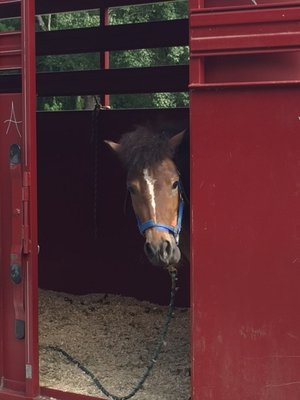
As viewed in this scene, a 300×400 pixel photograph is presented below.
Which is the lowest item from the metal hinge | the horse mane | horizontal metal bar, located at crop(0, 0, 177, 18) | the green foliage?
the metal hinge

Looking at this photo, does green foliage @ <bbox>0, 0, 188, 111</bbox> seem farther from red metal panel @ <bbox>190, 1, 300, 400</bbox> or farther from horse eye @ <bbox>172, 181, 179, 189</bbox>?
red metal panel @ <bbox>190, 1, 300, 400</bbox>

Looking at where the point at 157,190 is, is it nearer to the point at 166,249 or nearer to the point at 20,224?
the point at 166,249

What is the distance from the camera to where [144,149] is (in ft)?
11.5

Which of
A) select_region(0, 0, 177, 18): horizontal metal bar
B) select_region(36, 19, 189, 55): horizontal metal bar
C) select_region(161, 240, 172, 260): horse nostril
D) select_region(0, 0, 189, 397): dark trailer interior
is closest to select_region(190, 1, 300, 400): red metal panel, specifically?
select_region(161, 240, 172, 260): horse nostril

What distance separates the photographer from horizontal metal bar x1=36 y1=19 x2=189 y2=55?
522 cm

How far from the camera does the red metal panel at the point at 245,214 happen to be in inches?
96.6

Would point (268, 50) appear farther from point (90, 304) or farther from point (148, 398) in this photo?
point (90, 304)

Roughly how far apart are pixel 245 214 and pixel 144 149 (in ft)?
3.71

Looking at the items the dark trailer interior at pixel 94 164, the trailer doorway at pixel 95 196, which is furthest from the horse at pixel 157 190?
the dark trailer interior at pixel 94 164

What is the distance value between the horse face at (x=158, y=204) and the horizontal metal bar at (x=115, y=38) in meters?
2.12

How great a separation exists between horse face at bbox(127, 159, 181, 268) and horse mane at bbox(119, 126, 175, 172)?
0.04 metres

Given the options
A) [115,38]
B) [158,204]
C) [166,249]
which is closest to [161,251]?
[166,249]

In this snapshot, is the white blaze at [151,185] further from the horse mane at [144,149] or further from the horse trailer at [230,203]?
the horse trailer at [230,203]

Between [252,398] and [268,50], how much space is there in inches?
58.8
